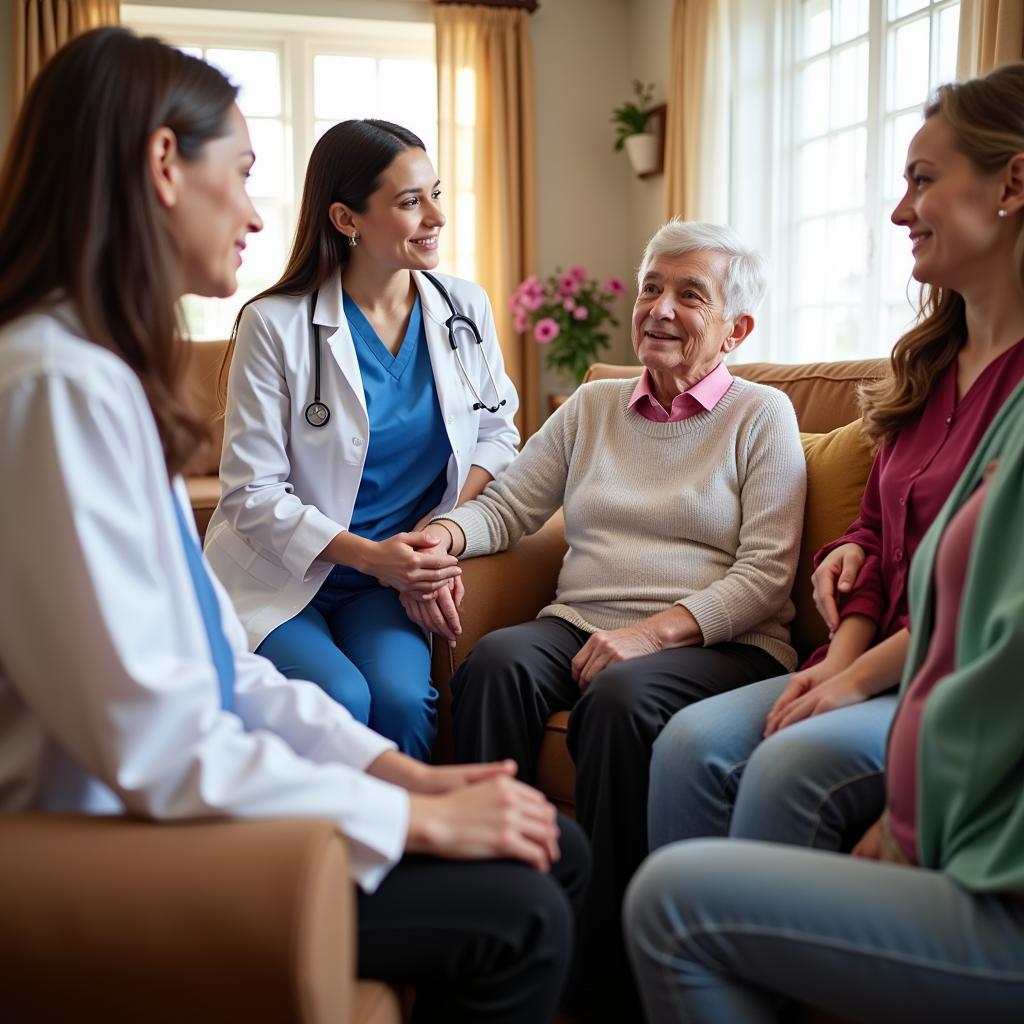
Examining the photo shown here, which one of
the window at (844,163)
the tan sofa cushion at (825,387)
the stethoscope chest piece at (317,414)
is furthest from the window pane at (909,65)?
the stethoscope chest piece at (317,414)

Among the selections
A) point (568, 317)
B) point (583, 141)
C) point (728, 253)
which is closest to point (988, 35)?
point (728, 253)

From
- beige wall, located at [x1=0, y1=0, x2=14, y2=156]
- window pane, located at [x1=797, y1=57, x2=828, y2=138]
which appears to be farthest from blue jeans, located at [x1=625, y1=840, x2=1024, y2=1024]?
beige wall, located at [x1=0, y1=0, x2=14, y2=156]

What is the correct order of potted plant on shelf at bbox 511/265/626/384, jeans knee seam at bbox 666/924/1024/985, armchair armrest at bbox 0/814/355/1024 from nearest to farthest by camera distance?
1. armchair armrest at bbox 0/814/355/1024
2. jeans knee seam at bbox 666/924/1024/985
3. potted plant on shelf at bbox 511/265/626/384

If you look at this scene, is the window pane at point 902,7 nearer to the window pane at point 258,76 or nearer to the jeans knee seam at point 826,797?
the window pane at point 258,76

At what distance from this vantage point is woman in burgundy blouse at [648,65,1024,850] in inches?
54.9

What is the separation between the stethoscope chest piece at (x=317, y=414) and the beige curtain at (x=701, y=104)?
285 centimetres

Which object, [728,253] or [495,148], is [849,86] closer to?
[495,148]

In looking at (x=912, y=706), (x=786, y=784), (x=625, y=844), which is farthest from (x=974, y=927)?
(x=625, y=844)

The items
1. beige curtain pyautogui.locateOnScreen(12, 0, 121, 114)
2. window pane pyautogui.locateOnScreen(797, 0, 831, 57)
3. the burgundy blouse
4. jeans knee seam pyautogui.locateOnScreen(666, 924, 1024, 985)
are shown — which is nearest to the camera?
jeans knee seam pyautogui.locateOnScreen(666, 924, 1024, 985)

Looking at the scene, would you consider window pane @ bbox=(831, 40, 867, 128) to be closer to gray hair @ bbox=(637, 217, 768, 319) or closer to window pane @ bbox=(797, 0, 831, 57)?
window pane @ bbox=(797, 0, 831, 57)

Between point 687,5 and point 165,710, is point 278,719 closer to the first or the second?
point 165,710

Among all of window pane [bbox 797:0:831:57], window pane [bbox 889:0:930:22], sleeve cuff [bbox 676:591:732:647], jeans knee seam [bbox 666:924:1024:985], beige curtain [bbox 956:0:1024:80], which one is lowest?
jeans knee seam [bbox 666:924:1024:985]

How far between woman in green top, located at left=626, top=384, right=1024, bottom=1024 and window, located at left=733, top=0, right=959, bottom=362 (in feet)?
8.77

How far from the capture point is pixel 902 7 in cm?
366
